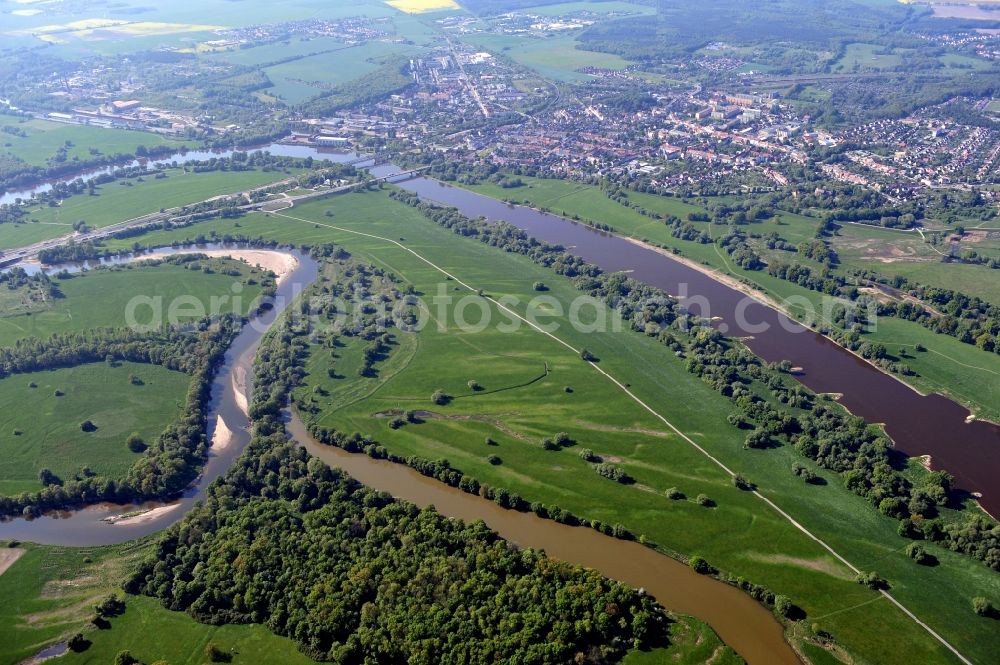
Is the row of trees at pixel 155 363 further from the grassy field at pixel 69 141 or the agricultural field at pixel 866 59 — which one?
the agricultural field at pixel 866 59

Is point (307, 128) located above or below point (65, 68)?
below

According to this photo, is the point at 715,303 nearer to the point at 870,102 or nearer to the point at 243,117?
the point at 870,102

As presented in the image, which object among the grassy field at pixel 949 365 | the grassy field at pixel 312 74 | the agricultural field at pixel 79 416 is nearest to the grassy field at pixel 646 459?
the agricultural field at pixel 79 416

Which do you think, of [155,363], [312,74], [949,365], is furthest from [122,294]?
[312,74]

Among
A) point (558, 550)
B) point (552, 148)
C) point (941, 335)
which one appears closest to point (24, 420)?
point (558, 550)

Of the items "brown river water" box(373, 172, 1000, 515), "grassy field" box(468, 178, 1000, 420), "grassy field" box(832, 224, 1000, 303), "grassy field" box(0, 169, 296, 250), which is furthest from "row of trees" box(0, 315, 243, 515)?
"grassy field" box(832, 224, 1000, 303)
